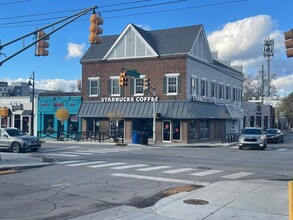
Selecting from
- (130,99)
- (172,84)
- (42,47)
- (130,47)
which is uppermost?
(130,47)

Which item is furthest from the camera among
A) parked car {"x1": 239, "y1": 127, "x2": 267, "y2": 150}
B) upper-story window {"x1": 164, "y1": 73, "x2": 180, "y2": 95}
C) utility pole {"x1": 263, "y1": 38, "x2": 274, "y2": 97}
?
utility pole {"x1": 263, "y1": 38, "x2": 274, "y2": 97}

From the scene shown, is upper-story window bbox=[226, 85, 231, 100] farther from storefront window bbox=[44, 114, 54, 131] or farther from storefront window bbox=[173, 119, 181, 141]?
storefront window bbox=[44, 114, 54, 131]

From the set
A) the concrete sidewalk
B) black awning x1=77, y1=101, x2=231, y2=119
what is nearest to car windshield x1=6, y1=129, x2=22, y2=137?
black awning x1=77, y1=101, x2=231, y2=119

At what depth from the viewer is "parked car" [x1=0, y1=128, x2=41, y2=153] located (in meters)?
24.1

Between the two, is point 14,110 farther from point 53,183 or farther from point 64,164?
point 53,183

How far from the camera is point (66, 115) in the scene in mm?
39594

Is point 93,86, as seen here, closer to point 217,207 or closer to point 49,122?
point 49,122

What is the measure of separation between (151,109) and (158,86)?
7.87 ft

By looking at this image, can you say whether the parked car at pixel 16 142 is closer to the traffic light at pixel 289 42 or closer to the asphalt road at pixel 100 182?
the asphalt road at pixel 100 182

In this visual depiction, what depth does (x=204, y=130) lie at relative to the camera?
3994 centimetres

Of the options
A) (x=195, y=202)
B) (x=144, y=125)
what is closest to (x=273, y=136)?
(x=144, y=125)

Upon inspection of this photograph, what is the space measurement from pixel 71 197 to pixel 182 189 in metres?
3.40

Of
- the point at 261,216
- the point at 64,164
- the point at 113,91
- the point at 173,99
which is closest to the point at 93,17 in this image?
the point at 64,164

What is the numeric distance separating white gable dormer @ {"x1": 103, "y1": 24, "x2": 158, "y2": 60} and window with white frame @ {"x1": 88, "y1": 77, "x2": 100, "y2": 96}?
2588 mm
